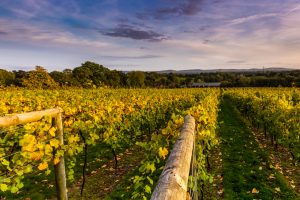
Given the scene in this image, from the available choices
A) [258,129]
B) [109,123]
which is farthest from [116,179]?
[258,129]

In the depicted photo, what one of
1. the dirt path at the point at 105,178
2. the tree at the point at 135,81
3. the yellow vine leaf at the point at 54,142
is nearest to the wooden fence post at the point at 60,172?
the yellow vine leaf at the point at 54,142

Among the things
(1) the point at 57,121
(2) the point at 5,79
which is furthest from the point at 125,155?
(2) the point at 5,79

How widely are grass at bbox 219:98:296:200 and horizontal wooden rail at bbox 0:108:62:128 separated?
5.01 m

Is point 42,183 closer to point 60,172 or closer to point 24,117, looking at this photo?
point 60,172

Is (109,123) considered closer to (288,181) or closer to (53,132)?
(53,132)

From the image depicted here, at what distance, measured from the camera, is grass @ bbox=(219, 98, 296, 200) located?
818 cm

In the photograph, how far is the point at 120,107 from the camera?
10.6 metres

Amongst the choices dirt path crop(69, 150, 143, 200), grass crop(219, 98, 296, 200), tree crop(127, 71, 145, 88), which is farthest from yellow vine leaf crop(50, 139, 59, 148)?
tree crop(127, 71, 145, 88)

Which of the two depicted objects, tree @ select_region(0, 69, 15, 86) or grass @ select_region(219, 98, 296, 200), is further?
tree @ select_region(0, 69, 15, 86)

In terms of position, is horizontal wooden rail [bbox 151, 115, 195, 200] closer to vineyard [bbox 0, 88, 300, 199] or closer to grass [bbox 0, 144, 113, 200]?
Result: vineyard [bbox 0, 88, 300, 199]

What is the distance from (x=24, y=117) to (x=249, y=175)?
7.47 metres

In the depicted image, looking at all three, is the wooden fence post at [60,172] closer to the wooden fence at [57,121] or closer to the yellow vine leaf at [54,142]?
the wooden fence at [57,121]

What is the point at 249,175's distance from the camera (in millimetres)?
9820

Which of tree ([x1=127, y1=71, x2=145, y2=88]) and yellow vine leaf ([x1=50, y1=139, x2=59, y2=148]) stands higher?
yellow vine leaf ([x1=50, y1=139, x2=59, y2=148])
